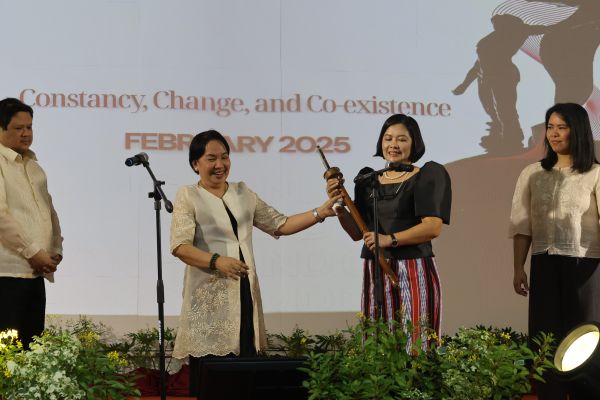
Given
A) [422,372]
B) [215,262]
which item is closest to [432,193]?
[215,262]

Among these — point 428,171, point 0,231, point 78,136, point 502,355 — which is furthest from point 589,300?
point 78,136

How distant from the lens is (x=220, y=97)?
5.74 metres

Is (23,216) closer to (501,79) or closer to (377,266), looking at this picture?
(377,266)

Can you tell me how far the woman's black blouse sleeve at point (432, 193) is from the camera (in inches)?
152

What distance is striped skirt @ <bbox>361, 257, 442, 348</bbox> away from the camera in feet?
12.6

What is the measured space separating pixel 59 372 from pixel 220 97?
10.6 feet

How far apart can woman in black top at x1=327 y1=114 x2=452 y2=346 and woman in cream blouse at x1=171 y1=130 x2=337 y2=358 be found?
0.31m

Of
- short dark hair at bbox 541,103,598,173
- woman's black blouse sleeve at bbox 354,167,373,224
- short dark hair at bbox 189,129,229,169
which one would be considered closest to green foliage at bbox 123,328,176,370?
short dark hair at bbox 189,129,229,169

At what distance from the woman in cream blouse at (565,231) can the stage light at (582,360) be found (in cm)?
211

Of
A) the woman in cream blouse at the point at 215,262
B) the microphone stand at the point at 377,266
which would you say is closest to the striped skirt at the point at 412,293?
the microphone stand at the point at 377,266

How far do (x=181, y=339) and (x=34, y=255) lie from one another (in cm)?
78

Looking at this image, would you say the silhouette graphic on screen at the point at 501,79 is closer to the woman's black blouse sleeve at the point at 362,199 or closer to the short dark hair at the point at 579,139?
the short dark hair at the point at 579,139

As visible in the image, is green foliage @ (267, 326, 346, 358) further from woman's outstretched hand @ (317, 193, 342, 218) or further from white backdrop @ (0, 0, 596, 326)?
woman's outstretched hand @ (317, 193, 342, 218)

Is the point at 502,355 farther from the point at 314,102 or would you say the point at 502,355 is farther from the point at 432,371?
the point at 314,102
